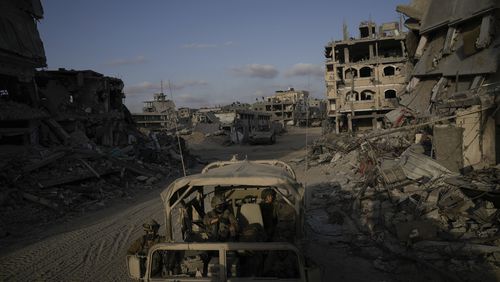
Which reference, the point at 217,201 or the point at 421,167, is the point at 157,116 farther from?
the point at 217,201

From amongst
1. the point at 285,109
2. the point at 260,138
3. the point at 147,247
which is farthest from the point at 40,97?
the point at 285,109

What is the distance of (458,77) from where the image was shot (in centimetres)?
1712

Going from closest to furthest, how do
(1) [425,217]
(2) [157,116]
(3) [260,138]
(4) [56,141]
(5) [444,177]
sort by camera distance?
1. (1) [425,217]
2. (5) [444,177]
3. (4) [56,141]
4. (3) [260,138]
5. (2) [157,116]

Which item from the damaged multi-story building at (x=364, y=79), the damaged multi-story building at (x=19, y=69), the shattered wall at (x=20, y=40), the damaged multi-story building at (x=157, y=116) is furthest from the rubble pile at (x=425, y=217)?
the damaged multi-story building at (x=157, y=116)

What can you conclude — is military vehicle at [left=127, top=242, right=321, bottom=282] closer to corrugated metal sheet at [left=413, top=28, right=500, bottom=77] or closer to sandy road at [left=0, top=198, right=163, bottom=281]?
sandy road at [left=0, top=198, right=163, bottom=281]

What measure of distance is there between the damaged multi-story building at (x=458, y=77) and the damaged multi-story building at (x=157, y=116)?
3036 centimetres

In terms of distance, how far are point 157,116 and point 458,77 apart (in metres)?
42.1

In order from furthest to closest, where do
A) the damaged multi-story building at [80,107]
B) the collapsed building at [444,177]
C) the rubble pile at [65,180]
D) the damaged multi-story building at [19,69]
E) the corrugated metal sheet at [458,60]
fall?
1. the damaged multi-story building at [80,107]
2. the damaged multi-story building at [19,69]
3. the corrugated metal sheet at [458,60]
4. the rubble pile at [65,180]
5. the collapsed building at [444,177]

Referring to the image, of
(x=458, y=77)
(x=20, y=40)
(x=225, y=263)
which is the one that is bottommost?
(x=225, y=263)

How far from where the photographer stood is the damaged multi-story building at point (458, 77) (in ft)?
35.8

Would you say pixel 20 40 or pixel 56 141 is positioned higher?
pixel 20 40

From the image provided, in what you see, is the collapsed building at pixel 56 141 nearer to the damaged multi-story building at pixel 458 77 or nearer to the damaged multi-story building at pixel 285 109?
the damaged multi-story building at pixel 458 77

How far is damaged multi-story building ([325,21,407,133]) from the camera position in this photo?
35781 mm

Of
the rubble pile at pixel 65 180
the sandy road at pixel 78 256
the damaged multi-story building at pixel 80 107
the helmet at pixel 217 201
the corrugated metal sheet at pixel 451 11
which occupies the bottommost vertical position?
the sandy road at pixel 78 256
